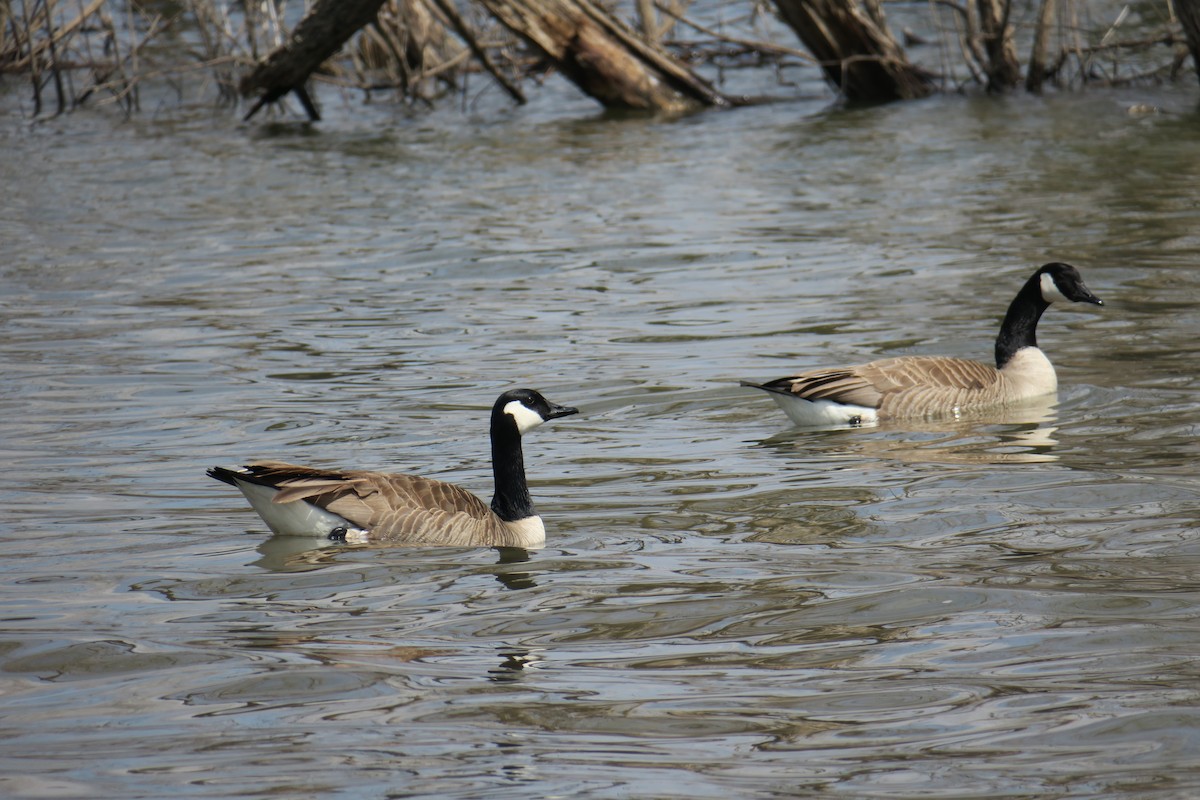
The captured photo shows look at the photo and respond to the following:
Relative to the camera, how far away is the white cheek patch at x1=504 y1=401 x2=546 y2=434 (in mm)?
7441

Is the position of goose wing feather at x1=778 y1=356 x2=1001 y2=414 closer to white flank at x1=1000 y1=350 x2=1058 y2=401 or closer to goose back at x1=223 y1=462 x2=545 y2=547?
white flank at x1=1000 y1=350 x2=1058 y2=401

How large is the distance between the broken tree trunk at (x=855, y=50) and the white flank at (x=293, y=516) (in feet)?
56.9

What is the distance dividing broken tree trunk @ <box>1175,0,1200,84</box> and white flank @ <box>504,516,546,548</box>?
14.8 m

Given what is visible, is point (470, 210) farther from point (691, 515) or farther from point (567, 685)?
point (567, 685)

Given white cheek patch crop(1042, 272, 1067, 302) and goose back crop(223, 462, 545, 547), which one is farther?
white cheek patch crop(1042, 272, 1067, 302)

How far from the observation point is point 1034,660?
17.0 ft

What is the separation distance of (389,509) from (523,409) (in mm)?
838

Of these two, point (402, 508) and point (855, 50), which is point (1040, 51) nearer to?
point (855, 50)

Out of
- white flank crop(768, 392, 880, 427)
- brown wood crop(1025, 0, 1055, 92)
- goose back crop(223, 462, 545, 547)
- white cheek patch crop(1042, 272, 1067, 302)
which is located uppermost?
brown wood crop(1025, 0, 1055, 92)

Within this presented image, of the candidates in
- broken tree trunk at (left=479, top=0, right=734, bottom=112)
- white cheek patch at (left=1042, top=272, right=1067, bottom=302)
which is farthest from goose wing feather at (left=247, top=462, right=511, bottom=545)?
broken tree trunk at (left=479, top=0, right=734, bottom=112)

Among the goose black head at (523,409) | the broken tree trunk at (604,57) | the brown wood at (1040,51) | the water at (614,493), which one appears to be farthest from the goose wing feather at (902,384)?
the broken tree trunk at (604,57)

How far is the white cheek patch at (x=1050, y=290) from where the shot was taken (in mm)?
10359

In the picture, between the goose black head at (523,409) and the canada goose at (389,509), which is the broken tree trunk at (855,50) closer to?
the goose black head at (523,409)

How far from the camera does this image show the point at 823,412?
9.41 m
